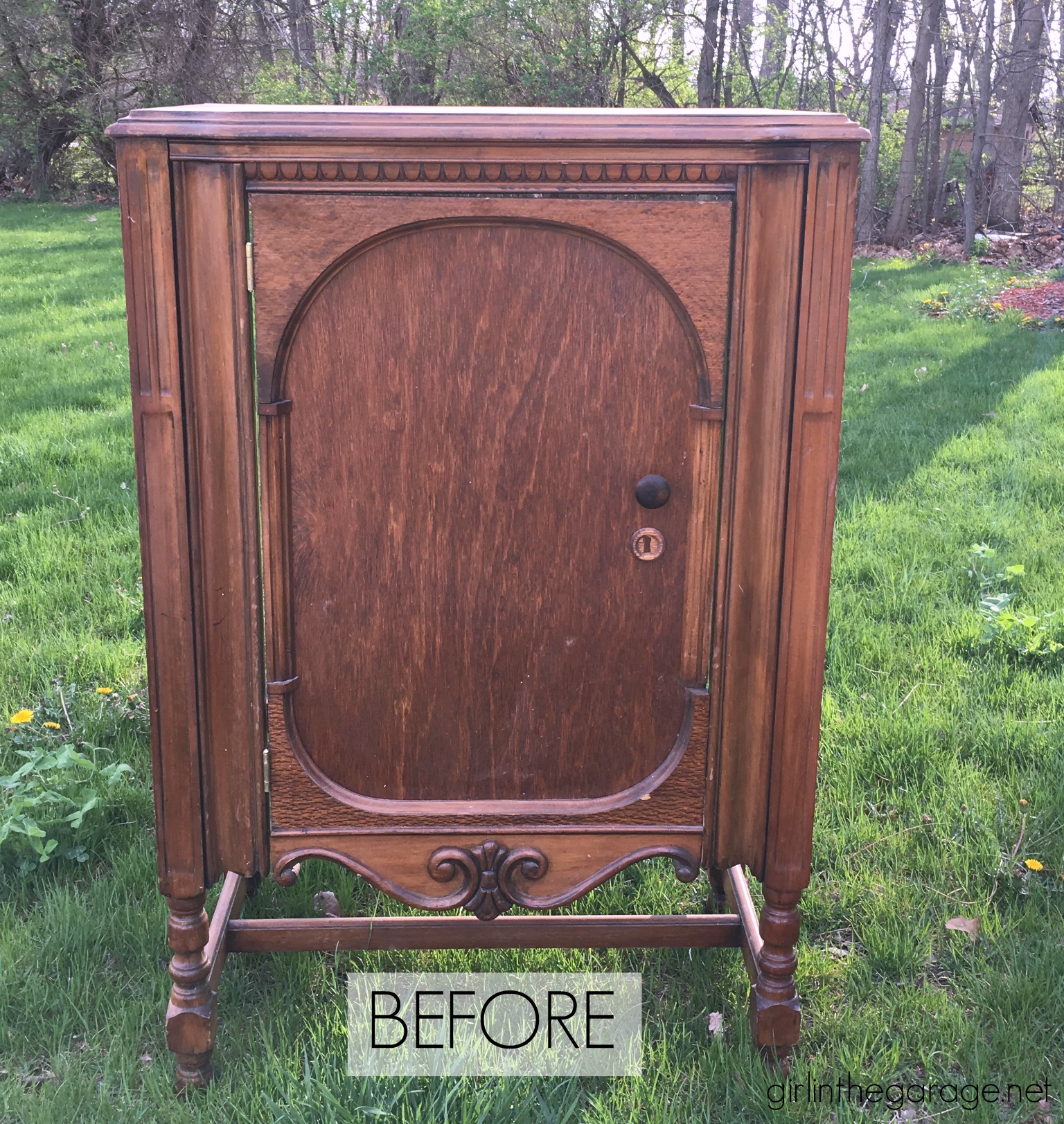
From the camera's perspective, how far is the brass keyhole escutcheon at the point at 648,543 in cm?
158

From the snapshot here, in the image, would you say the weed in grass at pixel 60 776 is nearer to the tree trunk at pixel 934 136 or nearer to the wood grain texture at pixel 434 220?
the wood grain texture at pixel 434 220

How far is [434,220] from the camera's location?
1458mm

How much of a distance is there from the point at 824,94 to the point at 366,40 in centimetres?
555

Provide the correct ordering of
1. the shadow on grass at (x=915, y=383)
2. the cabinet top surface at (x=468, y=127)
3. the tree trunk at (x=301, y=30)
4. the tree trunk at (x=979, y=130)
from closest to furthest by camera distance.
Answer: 1. the cabinet top surface at (x=468, y=127)
2. the shadow on grass at (x=915, y=383)
3. the tree trunk at (x=979, y=130)
4. the tree trunk at (x=301, y=30)

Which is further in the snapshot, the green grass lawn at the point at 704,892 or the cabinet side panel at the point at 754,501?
the green grass lawn at the point at 704,892

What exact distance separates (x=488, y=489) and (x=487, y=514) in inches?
1.4

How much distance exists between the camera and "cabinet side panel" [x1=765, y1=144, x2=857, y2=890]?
1455 millimetres

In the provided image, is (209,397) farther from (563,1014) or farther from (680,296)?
(563,1014)

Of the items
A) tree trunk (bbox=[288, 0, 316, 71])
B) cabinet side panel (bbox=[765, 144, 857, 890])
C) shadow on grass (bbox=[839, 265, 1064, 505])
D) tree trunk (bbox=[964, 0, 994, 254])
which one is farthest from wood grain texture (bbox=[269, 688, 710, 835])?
tree trunk (bbox=[288, 0, 316, 71])

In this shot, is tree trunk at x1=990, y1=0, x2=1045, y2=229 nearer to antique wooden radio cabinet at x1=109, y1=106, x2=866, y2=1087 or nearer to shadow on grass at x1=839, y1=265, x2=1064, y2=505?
shadow on grass at x1=839, y1=265, x2=1064, y2=505

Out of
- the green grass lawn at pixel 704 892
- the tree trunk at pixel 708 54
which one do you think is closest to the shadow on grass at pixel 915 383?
the green grass lawn at pixel 704 892

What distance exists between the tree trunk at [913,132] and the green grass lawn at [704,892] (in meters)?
9.62

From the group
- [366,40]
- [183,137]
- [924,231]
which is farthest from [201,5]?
[183,137]

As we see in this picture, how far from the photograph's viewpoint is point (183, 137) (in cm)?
140
